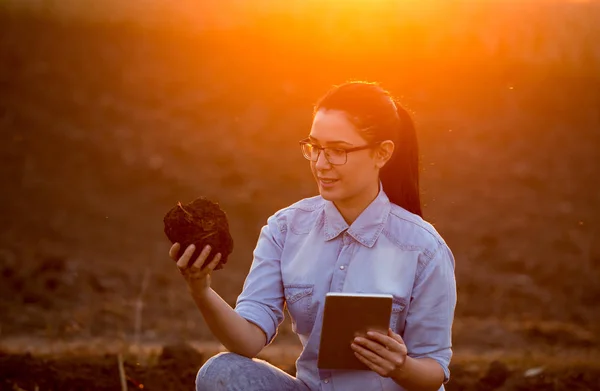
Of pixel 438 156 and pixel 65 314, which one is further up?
pixel 438 156

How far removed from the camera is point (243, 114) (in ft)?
25.9

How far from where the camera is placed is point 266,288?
9.60ft

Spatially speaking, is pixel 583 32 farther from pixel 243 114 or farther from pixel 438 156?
pixel 243 114

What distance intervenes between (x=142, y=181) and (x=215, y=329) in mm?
4943

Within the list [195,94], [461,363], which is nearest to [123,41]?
[195,94]

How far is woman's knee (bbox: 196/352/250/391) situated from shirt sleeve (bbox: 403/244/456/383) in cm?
51

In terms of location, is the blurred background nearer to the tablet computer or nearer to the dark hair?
the dark hair

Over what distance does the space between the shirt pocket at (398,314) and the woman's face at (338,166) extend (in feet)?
1.14

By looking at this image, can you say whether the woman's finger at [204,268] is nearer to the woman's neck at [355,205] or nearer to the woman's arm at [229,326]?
the woman's arm at [229,326]

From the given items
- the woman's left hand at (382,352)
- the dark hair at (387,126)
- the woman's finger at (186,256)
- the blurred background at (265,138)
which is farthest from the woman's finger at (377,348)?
the blurred background at (265,138)

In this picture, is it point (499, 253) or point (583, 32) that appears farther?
point (583, 32)

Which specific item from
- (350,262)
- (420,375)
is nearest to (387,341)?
(420,375)

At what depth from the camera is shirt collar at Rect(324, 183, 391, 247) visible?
9.48 feet

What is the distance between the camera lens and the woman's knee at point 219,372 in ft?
8.90
